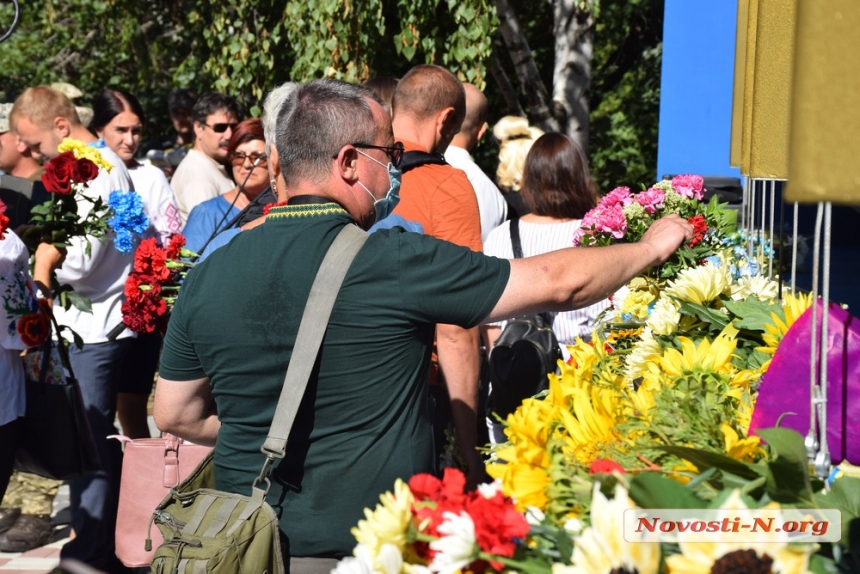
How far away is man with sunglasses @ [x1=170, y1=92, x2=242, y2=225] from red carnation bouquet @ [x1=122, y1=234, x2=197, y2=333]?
219 cm

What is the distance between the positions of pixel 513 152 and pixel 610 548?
4.79 m

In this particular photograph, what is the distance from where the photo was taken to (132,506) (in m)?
3.15


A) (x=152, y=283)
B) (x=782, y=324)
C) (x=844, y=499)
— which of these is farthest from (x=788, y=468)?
(x=152, y=283)

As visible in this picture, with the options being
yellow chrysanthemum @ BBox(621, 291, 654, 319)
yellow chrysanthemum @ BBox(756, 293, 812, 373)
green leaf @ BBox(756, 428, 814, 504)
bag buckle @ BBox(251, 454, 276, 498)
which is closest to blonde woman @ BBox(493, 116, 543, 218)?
yellow chrysanthemum @ BBox(621, 291, 654, 319)

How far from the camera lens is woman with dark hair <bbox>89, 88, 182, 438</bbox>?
4.89 m

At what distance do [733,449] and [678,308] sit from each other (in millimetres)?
1102

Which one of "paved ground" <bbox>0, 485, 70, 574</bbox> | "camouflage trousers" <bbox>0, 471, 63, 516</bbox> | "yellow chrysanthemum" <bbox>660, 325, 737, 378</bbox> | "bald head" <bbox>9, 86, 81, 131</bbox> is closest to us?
"yellow chrysanthemum" <bbox>660, 325, 737, 378</bbox>

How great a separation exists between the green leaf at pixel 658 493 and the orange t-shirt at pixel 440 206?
2.33 metres

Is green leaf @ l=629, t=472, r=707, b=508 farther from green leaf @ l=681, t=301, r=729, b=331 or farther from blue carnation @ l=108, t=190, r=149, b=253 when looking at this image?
blue carnation @ l=108, t=190, r=149, b=253

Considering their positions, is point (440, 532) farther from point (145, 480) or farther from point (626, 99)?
point (626, 99)

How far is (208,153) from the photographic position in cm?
596

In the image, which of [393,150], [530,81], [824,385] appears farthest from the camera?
[530,81]

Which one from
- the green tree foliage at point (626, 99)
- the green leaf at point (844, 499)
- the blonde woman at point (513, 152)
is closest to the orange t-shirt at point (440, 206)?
the blonde woman at point (513, 152)

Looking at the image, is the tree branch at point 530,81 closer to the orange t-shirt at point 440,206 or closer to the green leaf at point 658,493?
the orange t-shirt at point 440,206
